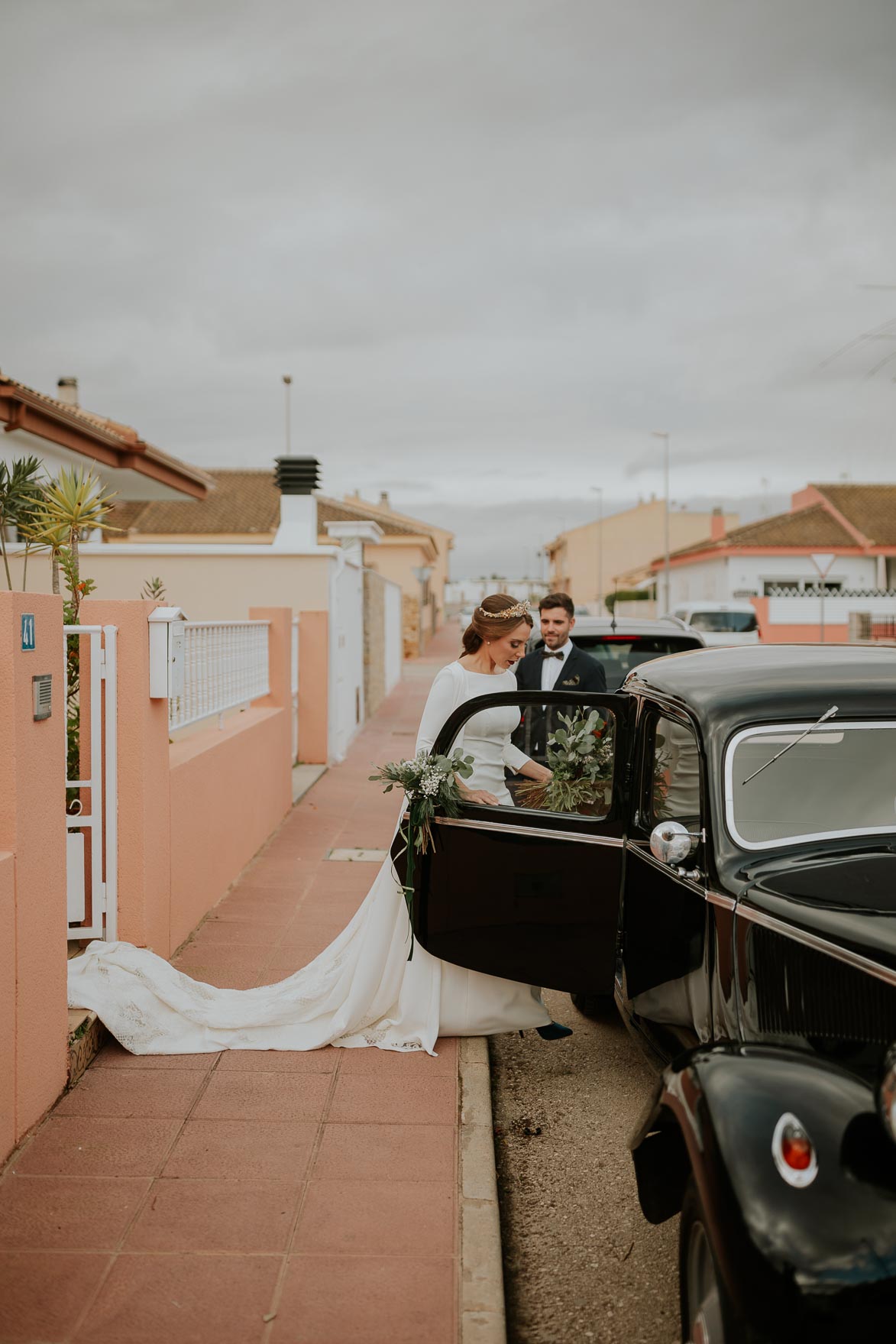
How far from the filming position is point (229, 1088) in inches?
173

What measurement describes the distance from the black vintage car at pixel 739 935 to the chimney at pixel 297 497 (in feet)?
35.2

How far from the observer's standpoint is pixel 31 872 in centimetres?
385

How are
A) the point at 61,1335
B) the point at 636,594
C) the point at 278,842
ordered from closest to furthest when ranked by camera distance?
the point at 61,1335 → the point at 278,842 → the point at 636,594

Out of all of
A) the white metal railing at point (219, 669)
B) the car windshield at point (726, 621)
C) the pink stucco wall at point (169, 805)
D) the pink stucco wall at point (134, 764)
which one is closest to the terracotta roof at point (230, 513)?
the car windshield at point (726, 621)

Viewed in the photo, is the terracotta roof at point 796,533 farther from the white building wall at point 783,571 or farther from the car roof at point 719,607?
the car roof at point 719,607

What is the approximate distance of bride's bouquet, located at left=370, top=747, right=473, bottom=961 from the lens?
4.49 meters

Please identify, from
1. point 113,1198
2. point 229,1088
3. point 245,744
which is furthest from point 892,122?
point 113,1198

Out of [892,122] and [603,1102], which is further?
[892,122]

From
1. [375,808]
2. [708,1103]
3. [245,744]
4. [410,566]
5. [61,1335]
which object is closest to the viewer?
[708,1103]

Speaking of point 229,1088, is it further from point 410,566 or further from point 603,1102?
point 410,566

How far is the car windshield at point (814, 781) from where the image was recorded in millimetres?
3422

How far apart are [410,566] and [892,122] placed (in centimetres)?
3579

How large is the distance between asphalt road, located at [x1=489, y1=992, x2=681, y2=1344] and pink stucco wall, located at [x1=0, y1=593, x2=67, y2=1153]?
1695 mm

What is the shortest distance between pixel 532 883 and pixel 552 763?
64 centimetres
